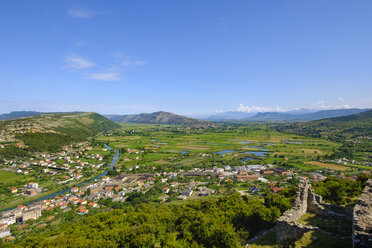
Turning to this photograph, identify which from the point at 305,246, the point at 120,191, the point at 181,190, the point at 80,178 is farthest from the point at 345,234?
the point at 80,178

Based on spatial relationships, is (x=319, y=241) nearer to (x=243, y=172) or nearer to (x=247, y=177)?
(x=247, y=177)

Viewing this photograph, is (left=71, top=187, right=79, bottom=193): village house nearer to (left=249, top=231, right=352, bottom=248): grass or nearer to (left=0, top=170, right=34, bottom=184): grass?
(left=0, top=170, right=34, bottom=184): grass

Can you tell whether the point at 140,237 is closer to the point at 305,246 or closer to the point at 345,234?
the point at 305,246

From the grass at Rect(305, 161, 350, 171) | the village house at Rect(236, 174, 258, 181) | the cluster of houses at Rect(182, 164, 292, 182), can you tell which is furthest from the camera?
the grass at Rect(305, 161, 350, 171)

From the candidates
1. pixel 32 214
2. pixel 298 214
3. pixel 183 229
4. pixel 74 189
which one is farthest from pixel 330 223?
pixel 74 189

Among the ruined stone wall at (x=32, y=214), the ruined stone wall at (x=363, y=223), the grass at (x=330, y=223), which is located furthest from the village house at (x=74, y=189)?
the ruined stone wall at (x=363, y=223)

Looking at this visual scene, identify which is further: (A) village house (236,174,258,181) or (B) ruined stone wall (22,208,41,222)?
(A) village house (236,174,258,181)

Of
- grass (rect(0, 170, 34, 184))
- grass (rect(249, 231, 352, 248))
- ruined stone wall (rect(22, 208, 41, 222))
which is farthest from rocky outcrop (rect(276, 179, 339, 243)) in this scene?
grass (rect(0, 170, 34, 184))

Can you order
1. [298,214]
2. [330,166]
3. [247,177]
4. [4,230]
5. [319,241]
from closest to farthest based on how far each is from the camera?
[319,241] → [298,214] → [4,230] → [247,177] → [330,166]
